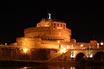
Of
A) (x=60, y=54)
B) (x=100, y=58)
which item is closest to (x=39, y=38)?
(x=60, y=54)

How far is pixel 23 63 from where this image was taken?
51812 millimetres

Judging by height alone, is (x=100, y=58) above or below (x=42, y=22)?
below

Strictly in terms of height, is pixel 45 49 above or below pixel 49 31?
below

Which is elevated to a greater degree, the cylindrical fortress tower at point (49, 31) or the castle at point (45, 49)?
the cylindrical fortress tower at point (49, 31)

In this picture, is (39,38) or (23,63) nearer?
(23,63)

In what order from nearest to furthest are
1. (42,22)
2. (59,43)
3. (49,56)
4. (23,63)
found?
(23,63), (49,56), (59,43), (42,22)

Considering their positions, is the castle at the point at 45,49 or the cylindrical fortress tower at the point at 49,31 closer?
the castle at the point at 45,49

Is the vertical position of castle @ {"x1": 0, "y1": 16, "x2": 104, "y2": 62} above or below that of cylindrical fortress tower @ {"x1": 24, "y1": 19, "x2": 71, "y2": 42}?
below

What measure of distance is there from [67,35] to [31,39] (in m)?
12.3

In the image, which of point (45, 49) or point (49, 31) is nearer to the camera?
point (45, 49)

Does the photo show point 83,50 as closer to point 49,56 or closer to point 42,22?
point 49,56

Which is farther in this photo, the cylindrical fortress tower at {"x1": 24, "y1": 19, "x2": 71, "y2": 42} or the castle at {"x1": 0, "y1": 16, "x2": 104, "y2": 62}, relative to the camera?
the cylindrical fortress tower at {"x1": 24, "y1": 19, "x2": 71, "y2": 42}

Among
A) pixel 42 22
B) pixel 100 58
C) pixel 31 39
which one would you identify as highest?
pixel 42 22

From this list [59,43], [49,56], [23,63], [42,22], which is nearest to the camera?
[23,63]
